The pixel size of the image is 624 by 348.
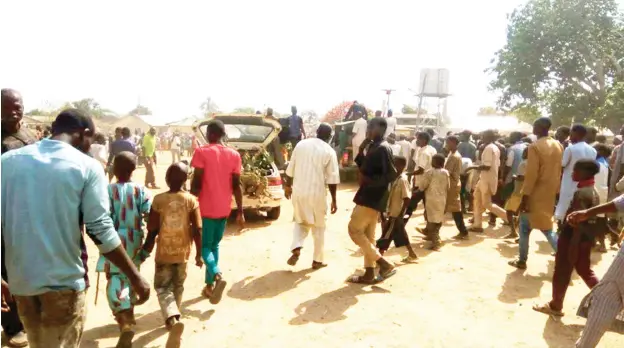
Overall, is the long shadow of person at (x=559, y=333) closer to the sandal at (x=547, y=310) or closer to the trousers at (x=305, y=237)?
the sandal at (x=547, y=310)

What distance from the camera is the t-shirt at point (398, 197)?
5.98 meters

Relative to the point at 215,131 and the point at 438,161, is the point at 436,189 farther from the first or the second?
the point at 215,131

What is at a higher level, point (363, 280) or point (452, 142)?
point (452, 142)

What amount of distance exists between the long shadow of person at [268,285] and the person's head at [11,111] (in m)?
2.69

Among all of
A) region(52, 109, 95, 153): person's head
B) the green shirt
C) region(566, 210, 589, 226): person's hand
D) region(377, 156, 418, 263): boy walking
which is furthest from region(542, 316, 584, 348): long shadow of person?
the green shirt

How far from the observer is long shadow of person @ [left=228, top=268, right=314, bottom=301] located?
513 centimetres

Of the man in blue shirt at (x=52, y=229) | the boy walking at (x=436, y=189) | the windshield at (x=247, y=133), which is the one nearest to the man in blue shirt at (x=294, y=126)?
the windshield at (x=247, y=133)

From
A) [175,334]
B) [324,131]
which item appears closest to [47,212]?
[175,334]

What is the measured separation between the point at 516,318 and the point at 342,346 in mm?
1934

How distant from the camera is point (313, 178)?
5738mm

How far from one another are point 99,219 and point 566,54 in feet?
105

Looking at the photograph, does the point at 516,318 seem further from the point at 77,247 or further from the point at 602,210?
the point at 77,247

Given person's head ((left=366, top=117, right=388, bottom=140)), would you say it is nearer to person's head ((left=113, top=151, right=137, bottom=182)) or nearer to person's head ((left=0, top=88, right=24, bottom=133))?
person's head ((left=113, top=151, right=137, bottom=182))

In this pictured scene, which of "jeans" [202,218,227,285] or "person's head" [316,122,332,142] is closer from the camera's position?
"jeans" [202,218,227,285]
